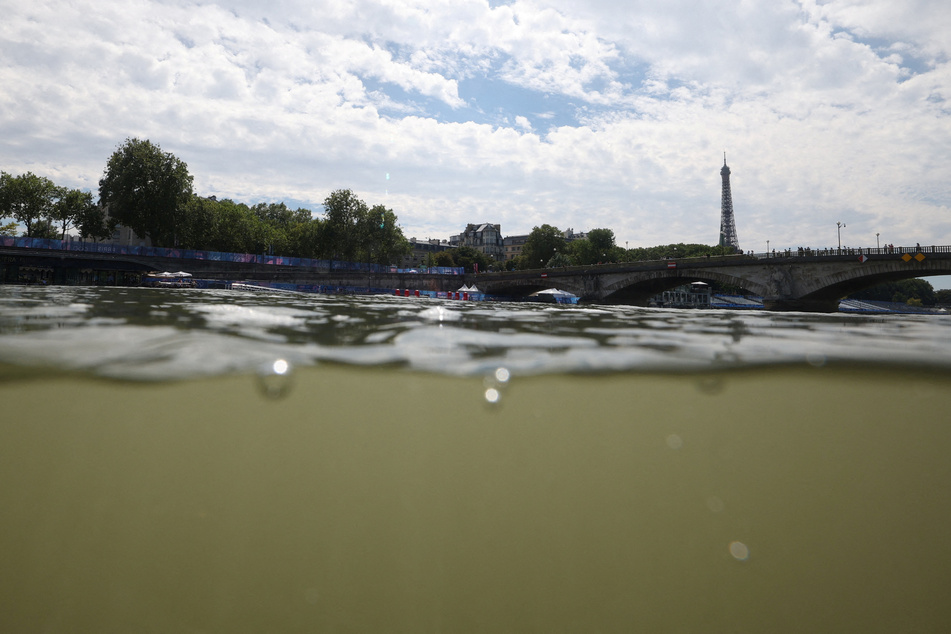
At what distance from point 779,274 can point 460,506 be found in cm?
4623

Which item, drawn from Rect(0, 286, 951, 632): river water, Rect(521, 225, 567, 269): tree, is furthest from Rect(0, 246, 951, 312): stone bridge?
Rect(0, 286, 951, 632): river water

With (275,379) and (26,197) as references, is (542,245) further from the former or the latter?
(275,379)

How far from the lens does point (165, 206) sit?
49250mm

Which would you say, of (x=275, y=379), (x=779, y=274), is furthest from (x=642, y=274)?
(x=275, y=379)

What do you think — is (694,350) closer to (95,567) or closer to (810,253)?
(95,567)

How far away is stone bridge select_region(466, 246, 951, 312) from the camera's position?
3503 centimetres

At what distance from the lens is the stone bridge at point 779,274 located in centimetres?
3503

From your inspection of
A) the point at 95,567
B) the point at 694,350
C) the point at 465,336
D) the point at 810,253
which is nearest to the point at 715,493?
the point at 95,567

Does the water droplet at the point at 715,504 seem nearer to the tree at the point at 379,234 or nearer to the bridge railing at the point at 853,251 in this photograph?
the bridge railing at the point at 853,251

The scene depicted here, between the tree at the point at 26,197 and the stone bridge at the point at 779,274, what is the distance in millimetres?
54757

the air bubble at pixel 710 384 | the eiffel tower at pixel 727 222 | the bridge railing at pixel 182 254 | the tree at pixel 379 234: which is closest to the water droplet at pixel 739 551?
→ the air bubble at pixel 710 384

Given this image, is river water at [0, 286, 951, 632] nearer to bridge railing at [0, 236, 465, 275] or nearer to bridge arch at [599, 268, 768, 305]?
bridge arch at [599, 268, 768, 305]

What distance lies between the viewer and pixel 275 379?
10.1ft

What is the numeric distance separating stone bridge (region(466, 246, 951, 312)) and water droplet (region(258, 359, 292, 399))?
43.8 metres
